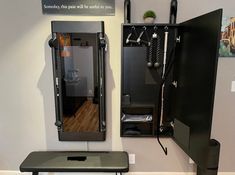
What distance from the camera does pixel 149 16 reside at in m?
1.77

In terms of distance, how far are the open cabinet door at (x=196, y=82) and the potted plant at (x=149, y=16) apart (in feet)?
0.87

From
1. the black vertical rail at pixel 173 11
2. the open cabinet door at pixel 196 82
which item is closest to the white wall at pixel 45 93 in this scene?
the black vertical rail at pixel 173 11

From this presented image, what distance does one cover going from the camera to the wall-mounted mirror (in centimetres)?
181

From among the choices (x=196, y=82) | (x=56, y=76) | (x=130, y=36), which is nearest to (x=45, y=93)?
(x=56, y=76)

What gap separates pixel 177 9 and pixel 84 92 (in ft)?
3.98

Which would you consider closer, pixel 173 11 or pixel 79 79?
pixel 173 11

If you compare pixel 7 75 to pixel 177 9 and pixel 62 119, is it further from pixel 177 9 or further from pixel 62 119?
pixel 177 9

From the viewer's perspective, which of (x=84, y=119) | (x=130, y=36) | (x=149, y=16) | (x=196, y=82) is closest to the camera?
(x=196, y=82)

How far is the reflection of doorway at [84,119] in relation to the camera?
1.99 meters

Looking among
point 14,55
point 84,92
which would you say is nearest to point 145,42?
point 84,92

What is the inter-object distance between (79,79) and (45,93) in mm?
393

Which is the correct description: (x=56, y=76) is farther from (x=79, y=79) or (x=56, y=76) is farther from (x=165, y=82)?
(x=165, y=82)

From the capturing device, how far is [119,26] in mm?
1900

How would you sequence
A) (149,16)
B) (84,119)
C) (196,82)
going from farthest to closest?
(84,119)
(149,16)
(196,82)
